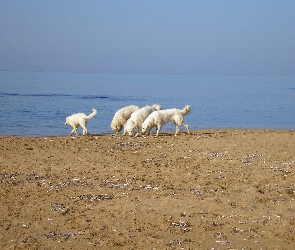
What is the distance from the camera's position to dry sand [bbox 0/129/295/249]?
7.55 m

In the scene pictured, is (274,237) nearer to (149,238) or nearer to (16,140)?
(149,238)

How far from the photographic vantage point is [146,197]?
378 inches

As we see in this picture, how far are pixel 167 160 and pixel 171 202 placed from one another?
13.5 ft

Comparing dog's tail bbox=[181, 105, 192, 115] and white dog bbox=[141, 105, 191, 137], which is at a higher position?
dog's tail bbox=[181, 105, 192, 115]

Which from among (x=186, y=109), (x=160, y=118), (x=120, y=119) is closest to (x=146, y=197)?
(x=160, y=118)

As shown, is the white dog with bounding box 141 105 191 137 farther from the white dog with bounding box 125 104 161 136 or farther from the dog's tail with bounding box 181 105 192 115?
the white dog with bounding box 125 104 161 136

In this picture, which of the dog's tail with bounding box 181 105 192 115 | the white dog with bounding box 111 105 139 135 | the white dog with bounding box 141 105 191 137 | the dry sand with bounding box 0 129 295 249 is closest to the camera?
the dry sand with bounding box 0 129 295 249

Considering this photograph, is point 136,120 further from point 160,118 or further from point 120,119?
point 120,119

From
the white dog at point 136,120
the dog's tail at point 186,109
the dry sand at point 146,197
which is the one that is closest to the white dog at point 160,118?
the dog's tail at point 186,109

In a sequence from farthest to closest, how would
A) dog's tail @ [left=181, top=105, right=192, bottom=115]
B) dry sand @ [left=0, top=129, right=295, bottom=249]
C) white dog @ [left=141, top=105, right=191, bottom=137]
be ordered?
dog's tail @ [left=181, top=105, right=192, bottom=115] < white dog @ [left=141, top=105, right=191, bottom=137] < dry sand @ [left=0, top=129, right=295, bottom=249]

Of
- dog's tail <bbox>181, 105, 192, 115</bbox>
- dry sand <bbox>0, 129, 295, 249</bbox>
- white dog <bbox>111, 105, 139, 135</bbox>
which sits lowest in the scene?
dry sand <bbox>0, 129, 295, 249</bbox>

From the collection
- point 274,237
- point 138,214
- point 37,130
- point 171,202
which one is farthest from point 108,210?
point 37,130

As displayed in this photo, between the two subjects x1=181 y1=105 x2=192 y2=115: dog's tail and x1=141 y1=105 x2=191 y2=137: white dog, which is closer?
x1=141 y1=105 x2=191 y2=137: white dog

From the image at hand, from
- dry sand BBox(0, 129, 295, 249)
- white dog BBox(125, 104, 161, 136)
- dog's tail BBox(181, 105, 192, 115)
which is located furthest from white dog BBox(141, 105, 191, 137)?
dry sand BBox(0, 129, 295, 249)
